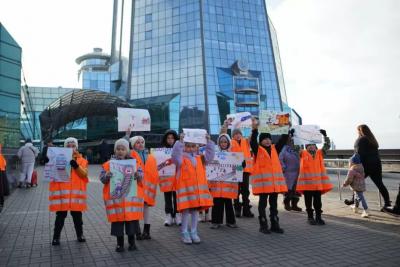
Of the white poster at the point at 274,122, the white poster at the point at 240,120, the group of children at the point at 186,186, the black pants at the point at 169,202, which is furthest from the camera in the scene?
the white poster at the point at 274,122

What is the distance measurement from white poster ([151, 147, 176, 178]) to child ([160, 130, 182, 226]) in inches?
4.0

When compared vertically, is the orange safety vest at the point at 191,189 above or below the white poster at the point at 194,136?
below

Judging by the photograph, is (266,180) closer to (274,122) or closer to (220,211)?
(220,211)

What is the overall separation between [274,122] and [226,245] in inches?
209

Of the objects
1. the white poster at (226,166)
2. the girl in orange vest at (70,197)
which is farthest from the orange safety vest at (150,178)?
the white poster at (226,166)

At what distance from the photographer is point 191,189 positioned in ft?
18.9

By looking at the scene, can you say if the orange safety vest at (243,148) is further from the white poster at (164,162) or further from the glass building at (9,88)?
the glass building at (9,88)

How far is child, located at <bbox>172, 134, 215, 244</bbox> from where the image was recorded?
5711 millimetres

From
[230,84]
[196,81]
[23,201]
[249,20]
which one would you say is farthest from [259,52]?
[23,201]

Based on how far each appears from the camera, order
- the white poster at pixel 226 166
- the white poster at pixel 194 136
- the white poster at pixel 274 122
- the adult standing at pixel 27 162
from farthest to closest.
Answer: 1. the adult standing at pixel 27 162
2. the white poster at pixel 274 122
3. the white poster at pixel 226 166
4. the white poster at pixel 194 136

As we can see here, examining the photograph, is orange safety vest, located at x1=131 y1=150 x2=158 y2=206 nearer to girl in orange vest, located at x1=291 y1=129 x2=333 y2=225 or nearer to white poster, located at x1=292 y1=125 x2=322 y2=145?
girl in orange vest, located at x1=291 y1=129 x2=333 y2=225

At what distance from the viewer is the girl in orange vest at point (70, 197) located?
5.70 meters

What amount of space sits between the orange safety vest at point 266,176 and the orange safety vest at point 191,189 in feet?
3.74

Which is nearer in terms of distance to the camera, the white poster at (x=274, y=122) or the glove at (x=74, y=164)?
the glove at (x=74, y=164)
